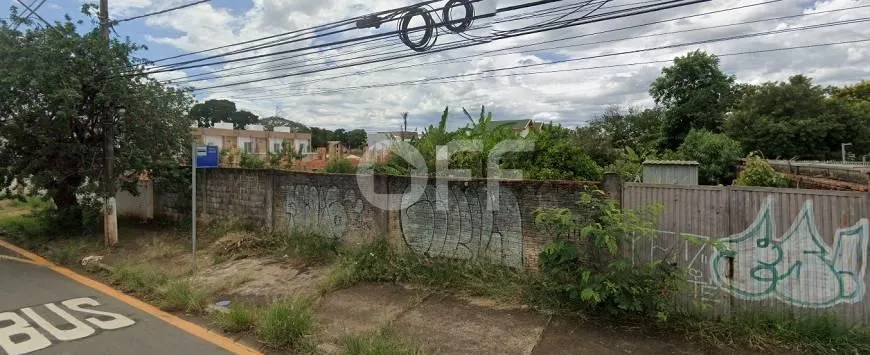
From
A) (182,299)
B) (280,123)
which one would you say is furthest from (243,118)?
(182,299)

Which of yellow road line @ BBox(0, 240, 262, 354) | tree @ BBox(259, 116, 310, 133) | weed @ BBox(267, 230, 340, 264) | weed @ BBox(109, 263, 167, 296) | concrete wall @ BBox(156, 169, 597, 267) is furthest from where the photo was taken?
tree @ BBox(259, 116, 310, 133)

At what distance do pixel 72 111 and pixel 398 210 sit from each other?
6.94 metres

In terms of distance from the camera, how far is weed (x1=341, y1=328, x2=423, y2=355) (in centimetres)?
417

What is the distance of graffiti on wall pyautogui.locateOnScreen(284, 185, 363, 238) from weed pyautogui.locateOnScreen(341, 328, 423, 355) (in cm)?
365

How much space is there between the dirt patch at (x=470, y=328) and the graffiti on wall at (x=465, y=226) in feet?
3.50

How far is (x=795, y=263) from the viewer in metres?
4.56

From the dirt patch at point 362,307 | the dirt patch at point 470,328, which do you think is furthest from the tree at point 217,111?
the dirt patch at point 470,328

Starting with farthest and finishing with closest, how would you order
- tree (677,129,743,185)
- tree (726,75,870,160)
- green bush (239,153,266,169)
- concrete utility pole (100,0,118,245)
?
tree (726,75,870,160) < tree (677,129,743,185) < green bush (239,153,266,169) < concrete utility pole (100,0,118,245)

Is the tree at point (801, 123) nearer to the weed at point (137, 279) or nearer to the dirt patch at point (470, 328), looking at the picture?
the dirt patch at point (470, 328)

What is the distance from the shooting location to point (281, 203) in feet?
30.2

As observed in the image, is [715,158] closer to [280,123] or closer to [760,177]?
[760,177]

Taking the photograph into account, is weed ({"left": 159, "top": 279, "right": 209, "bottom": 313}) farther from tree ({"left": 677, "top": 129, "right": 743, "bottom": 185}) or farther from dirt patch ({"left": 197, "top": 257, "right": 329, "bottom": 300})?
tree ({"left": 677, "top": 129, "right": 743, "bottom": 185})

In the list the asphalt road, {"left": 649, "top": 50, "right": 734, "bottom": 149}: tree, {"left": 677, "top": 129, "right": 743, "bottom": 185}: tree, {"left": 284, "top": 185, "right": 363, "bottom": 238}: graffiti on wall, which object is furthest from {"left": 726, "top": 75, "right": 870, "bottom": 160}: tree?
the asphalt road

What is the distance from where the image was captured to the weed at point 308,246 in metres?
7.97
